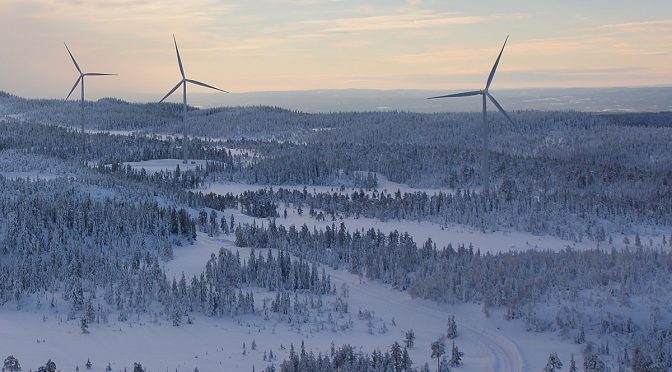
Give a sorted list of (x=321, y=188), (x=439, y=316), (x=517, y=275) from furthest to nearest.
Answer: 1. (x=321, y=188)
2. (x=517, y=275)
3. (x=439, y=316)

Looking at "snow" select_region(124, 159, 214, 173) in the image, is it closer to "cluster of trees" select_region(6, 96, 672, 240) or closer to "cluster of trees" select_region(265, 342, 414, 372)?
"cluster of trees" select_region(6, 96, 672, 240)

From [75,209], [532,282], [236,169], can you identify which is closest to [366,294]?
[532,282]

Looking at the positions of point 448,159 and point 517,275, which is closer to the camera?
point 517,275

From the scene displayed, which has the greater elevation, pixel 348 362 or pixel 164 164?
pixel 164 164

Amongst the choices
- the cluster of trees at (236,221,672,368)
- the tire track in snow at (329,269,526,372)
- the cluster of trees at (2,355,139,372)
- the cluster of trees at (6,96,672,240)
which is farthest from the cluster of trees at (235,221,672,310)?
the cluster of trees at (2,355,139,372)

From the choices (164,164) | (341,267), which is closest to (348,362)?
(341,267)

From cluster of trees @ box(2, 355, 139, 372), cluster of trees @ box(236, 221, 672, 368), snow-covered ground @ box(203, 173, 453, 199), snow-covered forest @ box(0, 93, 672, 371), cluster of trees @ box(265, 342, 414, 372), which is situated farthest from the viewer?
snow-covered ground @ box(203, 173, 453, 199)

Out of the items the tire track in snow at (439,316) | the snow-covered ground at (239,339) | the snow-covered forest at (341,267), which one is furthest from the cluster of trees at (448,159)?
the snow-covered ground at (239,339)

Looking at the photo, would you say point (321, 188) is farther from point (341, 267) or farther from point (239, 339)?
point (239, 339)
